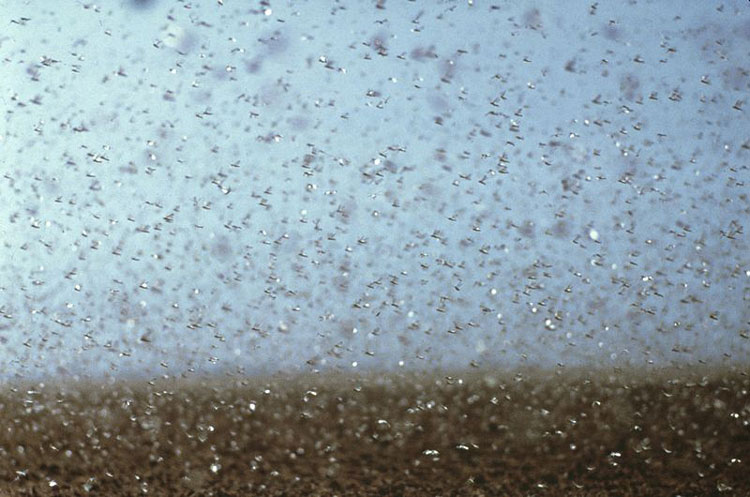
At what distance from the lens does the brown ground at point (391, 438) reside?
735 millimetres

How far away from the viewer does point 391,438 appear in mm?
734

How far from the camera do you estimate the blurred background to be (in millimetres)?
725

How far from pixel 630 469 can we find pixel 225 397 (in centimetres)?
30

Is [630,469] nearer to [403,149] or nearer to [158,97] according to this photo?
[403,149]

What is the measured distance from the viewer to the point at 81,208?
73 cm

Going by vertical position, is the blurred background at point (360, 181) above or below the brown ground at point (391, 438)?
above

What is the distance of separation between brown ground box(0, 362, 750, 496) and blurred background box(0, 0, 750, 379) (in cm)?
2

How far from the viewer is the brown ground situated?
2.41ft

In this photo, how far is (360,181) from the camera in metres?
0.73

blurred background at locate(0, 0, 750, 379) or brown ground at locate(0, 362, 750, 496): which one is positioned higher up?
blurred background at locate(0, 0, 750, 379)

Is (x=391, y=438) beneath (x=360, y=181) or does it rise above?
beneath

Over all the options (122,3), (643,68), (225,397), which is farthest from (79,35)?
(643,68)

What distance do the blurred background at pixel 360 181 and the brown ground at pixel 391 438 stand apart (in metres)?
0.02

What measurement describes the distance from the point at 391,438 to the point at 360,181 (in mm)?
188
